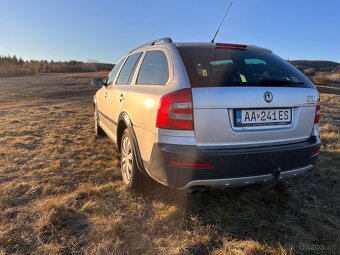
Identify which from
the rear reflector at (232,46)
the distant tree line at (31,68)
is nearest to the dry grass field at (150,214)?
the rear reflector at (232,46)

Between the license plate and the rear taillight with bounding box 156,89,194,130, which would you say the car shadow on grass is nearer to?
the license plate

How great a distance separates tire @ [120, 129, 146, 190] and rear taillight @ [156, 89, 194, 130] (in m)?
0.74

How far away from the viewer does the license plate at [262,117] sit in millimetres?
2871

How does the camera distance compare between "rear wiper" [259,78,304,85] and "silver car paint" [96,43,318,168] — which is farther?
"rear wiper" [259,78,304,85]

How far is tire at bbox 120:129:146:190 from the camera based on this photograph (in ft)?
11.8

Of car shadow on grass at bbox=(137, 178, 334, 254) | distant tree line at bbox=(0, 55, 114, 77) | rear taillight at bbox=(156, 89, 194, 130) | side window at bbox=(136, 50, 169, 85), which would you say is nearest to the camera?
rear taillight at bbox=(156, 89, 194, 130)

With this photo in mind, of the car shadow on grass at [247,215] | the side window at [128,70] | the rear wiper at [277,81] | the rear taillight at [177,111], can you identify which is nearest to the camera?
the rear taillight at [177,111]

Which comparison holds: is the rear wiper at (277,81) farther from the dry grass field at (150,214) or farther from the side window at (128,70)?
the side window at (128,70)

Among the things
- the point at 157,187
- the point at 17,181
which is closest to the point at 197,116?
the point at 157,187

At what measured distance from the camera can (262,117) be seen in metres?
2.96

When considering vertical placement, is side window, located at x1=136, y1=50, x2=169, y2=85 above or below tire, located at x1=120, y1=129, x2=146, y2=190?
above

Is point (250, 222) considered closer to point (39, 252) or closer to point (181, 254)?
point (181, 254)

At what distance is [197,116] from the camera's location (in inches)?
109

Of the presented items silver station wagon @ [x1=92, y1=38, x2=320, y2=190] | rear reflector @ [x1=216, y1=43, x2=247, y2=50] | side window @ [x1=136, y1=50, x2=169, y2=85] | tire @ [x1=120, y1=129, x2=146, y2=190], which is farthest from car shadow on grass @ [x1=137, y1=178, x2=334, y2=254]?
rear reflector @ [x1=216, y1=43, x2=247, y2=50]
